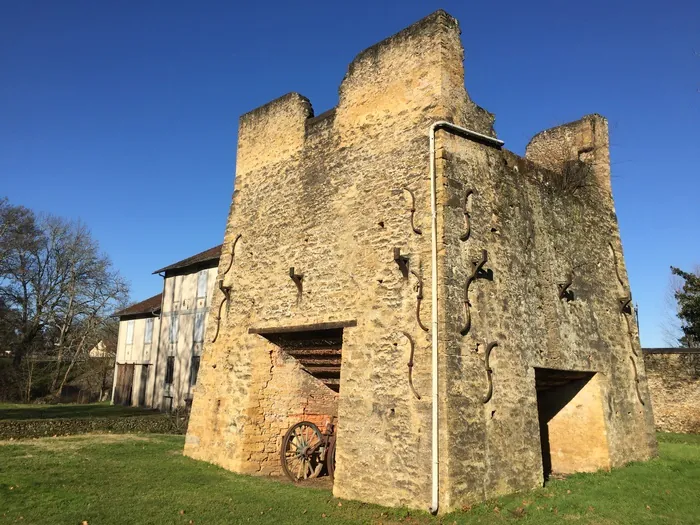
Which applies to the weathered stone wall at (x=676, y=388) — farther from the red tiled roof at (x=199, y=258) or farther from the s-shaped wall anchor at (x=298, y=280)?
the red tiled roof at (x=199, y=258)

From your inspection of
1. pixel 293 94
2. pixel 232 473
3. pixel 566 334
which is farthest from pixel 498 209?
pixel 232 473

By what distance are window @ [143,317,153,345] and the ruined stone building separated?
16204 mm

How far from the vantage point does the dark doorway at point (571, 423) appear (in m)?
8.54

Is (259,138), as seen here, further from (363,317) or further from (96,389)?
(96,389)

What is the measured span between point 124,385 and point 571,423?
2336 cm

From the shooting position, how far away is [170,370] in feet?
73.3

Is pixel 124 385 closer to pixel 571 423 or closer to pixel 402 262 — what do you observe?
pixel 571 423

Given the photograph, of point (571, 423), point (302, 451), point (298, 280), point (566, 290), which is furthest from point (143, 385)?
point (566, 290)

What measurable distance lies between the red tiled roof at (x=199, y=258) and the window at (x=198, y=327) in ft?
7.22

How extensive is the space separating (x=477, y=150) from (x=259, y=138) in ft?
16.1

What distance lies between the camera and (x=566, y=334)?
847cm

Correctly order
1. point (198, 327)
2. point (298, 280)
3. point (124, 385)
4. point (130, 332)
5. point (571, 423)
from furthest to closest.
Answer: point (130, 332) → point (124, 385) → point (198, 327) → point (571, 423) → point (298, 280)

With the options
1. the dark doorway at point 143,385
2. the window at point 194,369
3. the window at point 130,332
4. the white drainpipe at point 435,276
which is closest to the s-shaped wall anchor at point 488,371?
the white drainpipe at point 435,276

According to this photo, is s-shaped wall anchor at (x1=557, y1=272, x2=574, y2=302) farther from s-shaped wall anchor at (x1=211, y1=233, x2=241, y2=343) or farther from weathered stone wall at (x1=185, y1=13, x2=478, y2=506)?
s-shaped wall anchor at (x1=211, y1=233, x2=241, y2=343)
